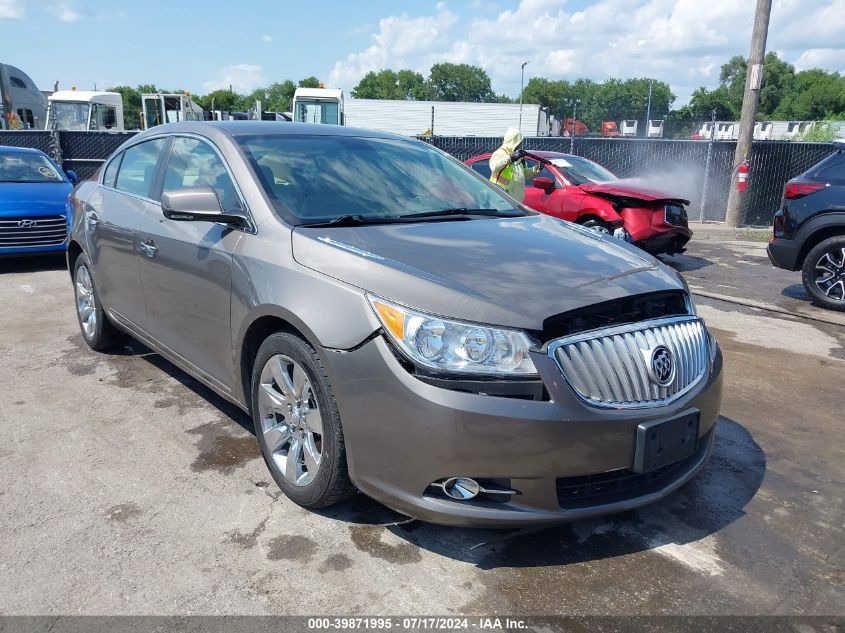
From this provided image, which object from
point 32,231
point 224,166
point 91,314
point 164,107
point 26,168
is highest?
point 164,107

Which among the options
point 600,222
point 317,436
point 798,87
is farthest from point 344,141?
point 798,87

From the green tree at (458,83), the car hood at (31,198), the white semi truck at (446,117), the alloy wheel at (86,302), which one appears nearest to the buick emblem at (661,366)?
the alloy wheel at (86,302)

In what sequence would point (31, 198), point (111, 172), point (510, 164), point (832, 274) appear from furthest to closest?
point (31, 198)
point (510, 164)
point (832, 274)
point (111, 172)

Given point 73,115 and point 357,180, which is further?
point 73,115

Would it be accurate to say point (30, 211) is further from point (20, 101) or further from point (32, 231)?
point (20, 101)

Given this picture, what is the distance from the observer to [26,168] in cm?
955

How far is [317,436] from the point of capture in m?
2.93

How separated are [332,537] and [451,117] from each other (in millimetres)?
36631

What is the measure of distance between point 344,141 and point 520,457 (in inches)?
91.1

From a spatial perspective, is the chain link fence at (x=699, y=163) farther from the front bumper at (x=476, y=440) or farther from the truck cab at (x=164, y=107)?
the truck cab at (x=164, y=107)

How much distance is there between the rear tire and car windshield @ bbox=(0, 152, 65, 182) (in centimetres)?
483

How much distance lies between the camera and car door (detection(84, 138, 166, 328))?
435 centimetres

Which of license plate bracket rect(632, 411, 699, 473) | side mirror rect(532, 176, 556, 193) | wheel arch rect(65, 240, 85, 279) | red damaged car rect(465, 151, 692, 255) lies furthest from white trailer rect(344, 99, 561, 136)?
license plate bracket rect(632, 411, 699, 473)

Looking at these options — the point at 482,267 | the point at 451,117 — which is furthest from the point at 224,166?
the point at 451,117
